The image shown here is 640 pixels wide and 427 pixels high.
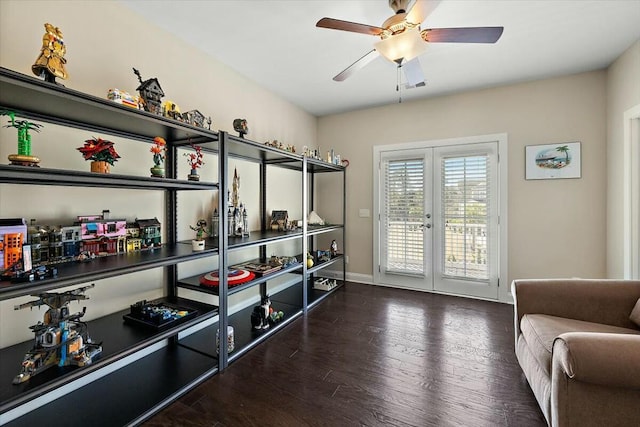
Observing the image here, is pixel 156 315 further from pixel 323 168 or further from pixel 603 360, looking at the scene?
pixel 323 168

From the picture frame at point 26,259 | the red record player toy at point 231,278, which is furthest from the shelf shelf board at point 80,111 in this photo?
the red record player toy at point 231,278

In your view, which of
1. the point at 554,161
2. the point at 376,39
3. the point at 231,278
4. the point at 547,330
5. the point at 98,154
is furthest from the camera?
the point at 554,161

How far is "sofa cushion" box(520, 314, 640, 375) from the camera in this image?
57.4 inches

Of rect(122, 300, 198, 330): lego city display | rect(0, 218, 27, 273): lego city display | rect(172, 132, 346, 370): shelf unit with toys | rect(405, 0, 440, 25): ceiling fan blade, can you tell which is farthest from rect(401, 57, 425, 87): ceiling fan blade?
rect(0, 218, 27, 273): lego city display

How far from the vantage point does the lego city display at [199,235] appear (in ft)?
6.15

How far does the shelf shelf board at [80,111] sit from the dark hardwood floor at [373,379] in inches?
65.4

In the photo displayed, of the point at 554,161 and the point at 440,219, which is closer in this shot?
the point at 554,161

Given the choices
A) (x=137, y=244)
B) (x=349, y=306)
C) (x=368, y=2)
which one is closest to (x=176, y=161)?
(x=137, y=244)

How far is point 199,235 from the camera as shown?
2.23m

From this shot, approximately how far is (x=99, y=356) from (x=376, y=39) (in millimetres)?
2893

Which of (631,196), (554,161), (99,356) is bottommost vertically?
(99,356)

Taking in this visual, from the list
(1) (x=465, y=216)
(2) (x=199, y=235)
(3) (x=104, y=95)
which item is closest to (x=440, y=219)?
(1) (x=465, y=216)

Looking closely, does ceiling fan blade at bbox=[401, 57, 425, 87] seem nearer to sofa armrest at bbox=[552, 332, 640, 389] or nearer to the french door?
the french door

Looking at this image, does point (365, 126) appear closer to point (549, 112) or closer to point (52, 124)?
point (549, 112)
